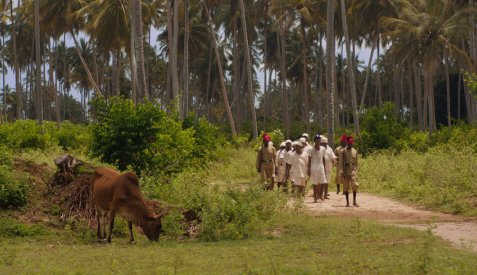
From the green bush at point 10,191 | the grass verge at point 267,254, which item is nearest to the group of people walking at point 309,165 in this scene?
the grass verge at point 267,254

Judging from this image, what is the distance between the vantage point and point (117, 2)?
3541 centimetres

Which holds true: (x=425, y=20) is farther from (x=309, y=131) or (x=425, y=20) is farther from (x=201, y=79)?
(x=201, y=79)

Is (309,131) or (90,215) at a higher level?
(309,131)

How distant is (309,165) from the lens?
685 inches

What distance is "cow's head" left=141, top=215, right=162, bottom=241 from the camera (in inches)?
399

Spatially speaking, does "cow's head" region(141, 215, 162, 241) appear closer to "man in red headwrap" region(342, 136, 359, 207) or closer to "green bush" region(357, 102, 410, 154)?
"man in red headwrap" region(342, 136, 359, 207)

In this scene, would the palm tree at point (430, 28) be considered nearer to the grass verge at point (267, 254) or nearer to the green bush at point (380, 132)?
the green bush at point (380, 132)

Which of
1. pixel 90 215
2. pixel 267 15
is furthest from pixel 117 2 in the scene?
pixel 90 215

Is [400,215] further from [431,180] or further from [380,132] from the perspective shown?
[380,132]

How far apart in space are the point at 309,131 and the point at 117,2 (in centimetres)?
2006

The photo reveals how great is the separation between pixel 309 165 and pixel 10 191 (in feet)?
25.8

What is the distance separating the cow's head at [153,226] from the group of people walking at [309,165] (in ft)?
19.1

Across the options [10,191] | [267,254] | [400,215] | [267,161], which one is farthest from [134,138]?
[267,254]

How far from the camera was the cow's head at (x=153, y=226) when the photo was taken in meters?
10.1
